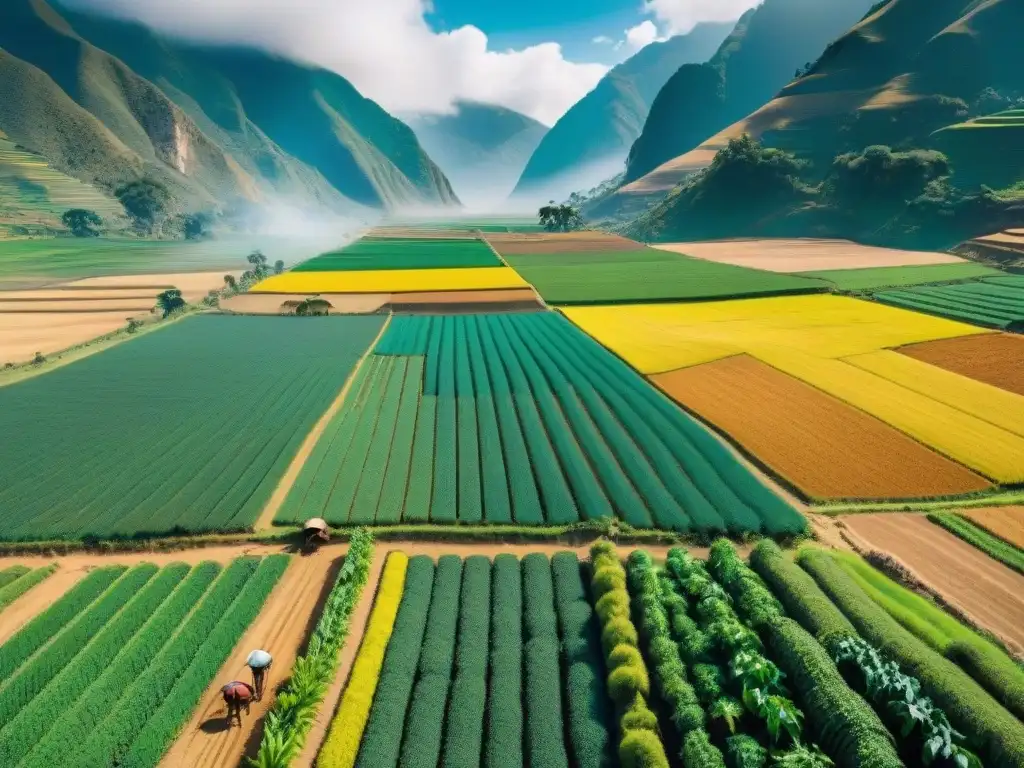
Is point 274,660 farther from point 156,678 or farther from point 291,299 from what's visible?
point 291,299

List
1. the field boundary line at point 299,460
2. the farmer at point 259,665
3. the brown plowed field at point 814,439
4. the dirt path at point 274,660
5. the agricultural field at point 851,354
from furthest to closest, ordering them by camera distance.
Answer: the agricultural field at point 851,354
the brown plowed field at point 814,439
the field boundary line at point 299,460
the farmer at point 259,665
the dirt path at point 274,660

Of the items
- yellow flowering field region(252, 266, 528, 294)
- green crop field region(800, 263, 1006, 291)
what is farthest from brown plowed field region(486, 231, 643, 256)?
green crop field region(800, 263, 1006, 291)

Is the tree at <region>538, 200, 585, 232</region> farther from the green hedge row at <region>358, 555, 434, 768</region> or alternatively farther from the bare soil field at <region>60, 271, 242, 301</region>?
the green hedge row at <region>358, 555, 434, 768</region>

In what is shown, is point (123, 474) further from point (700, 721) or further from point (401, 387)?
point (700, 721)

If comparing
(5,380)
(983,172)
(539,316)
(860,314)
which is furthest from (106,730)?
(983,172)

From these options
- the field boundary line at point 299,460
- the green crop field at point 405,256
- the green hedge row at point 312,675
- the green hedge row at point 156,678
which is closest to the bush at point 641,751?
the green hedge row at point 312,675

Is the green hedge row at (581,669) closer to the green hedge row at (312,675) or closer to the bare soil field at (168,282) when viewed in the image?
the green hedge row at (312,675)
